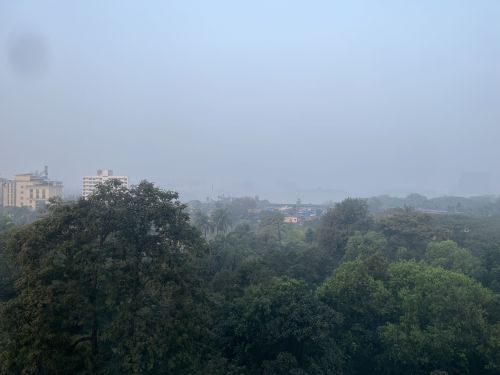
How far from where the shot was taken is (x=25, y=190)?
76.8 metres

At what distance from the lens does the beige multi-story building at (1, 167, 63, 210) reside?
7656 cm

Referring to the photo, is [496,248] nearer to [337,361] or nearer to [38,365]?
[337,361]

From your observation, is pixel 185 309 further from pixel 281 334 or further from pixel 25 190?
pixel 25 190

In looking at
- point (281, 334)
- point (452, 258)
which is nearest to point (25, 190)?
point (452, 258)

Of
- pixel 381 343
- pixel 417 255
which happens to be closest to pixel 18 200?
pixel 417 255

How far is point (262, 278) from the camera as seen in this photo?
16.4 m

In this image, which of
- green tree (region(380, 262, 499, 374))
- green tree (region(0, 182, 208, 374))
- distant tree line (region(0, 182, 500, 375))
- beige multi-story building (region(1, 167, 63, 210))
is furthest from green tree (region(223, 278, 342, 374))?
beige multi-story building (region(1, 167, 63, 210))

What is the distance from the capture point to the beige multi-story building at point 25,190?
Answer: 251ft

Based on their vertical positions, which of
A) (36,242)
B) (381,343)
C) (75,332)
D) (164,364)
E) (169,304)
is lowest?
(381,343)

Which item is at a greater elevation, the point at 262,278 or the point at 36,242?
the point at 36,242

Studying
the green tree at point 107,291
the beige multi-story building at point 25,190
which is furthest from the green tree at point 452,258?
the beige multi-story building at point 25,190

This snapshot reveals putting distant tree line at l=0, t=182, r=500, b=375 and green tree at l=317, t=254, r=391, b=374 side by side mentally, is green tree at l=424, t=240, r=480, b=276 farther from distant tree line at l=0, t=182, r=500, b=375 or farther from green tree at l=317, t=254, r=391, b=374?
green tree at l=317, t=254, r=391, b=374

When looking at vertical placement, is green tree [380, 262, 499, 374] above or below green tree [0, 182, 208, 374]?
below

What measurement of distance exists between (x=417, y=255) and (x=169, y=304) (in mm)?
21083
